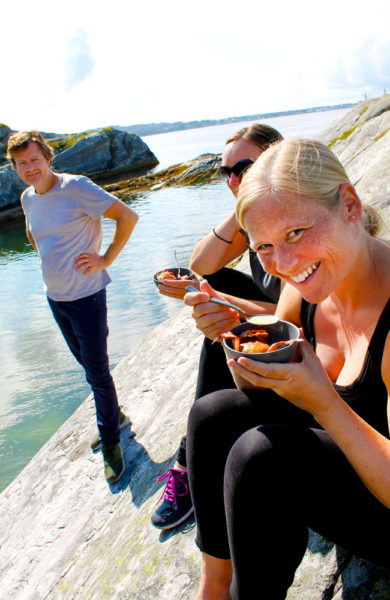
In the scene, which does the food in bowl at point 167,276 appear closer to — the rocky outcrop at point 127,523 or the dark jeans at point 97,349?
the dark jeans at point 97,349

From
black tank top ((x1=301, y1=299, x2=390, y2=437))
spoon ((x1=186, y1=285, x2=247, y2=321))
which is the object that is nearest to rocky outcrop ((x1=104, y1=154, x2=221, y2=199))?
spoon ((x1=186, y1=285, x2=247, y2=321))

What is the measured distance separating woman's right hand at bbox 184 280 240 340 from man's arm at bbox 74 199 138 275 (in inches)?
61.5

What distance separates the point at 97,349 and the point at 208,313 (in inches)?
63.8

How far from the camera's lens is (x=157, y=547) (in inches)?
103

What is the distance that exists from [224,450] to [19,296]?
1222 centimetres

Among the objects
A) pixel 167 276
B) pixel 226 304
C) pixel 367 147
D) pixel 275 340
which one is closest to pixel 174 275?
pixel 167 276

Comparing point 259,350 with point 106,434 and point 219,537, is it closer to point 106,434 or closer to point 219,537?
point 219,537

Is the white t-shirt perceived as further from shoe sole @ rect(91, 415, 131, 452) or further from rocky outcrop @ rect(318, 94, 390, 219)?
rocky outcrop @ rect(318, 94, 390, 219)

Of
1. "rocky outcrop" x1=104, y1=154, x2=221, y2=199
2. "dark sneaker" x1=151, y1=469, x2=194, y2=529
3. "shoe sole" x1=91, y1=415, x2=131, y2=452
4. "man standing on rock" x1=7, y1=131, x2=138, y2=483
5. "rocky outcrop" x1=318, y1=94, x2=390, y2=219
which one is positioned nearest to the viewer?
"dark sneaker" x1=151, y1=469, x2=194, y2=529

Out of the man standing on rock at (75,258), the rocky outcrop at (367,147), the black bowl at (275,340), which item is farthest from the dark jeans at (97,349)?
the rocky outcrop at (367,147)

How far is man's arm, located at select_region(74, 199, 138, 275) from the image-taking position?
12.3 ft

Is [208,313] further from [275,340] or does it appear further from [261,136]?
[261,136]

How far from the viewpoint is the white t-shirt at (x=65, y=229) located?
12.2 ft

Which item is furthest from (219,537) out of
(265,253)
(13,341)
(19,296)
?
(19,296)
